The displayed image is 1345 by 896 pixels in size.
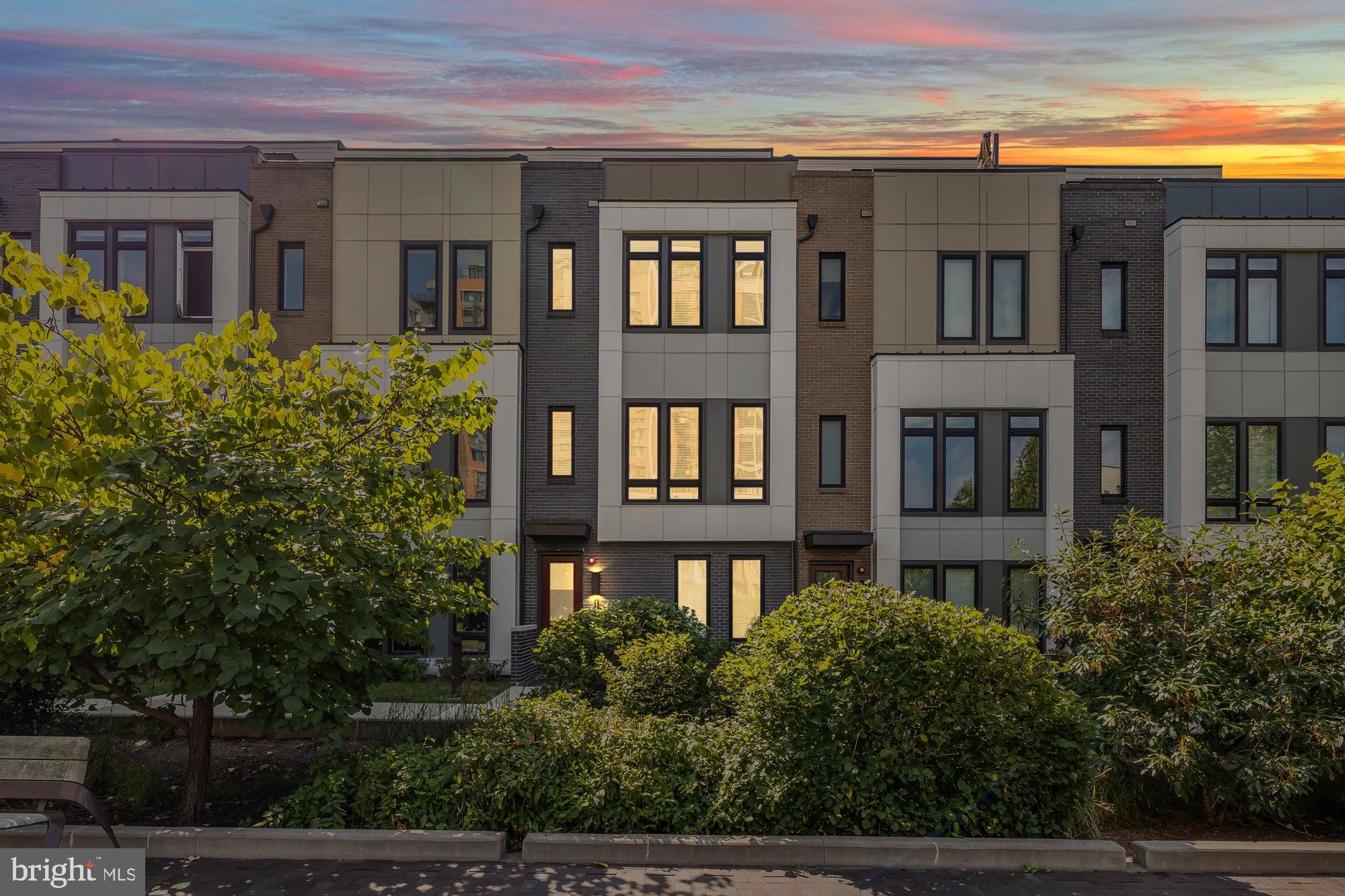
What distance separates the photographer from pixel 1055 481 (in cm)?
1914

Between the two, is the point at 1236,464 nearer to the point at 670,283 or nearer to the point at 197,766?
the point at 670,283

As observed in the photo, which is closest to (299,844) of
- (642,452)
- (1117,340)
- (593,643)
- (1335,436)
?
(593,643)

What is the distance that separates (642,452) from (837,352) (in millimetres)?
4614

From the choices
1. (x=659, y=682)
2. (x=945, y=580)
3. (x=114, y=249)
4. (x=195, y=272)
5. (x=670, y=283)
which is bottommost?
(x=659, y=682)

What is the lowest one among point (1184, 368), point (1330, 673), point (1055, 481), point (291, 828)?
point (291, 828)

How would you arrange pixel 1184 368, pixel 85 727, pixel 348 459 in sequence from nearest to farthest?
pixel 348 459 → pixel 85 727 → pixel 1184 368

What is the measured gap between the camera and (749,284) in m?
19.6

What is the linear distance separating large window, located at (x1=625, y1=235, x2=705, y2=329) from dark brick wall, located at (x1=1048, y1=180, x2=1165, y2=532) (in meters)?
7.83

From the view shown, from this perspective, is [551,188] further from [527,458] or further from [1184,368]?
[1184,368]

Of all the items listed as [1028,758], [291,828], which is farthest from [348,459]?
[1028,758]

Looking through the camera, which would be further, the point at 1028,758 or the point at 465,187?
the point at 465,187

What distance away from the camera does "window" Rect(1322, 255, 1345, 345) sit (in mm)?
19062

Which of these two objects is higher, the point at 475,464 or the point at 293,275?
the point at 293,275

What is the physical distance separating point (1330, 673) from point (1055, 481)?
1068 centimetres
